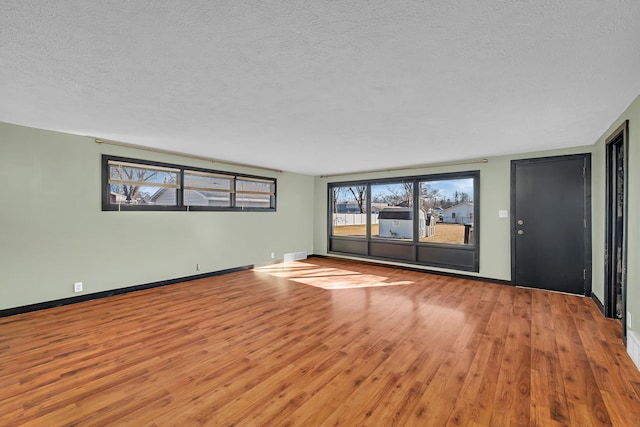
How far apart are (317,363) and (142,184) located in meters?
3.84

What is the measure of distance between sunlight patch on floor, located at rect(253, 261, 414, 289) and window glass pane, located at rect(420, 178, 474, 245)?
1.39 meters

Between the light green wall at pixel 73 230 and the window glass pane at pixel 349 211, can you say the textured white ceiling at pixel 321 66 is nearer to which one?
the light green wall at pixel 73 230

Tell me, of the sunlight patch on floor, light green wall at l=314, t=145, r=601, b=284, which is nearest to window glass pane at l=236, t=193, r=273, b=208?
the sunlight patch on floor

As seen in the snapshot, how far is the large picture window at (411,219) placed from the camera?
5.32 meters

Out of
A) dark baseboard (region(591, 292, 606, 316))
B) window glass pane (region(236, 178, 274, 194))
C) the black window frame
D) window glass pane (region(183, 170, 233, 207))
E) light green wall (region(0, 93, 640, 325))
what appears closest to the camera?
light green wall (region(0, 93, 640, 325))

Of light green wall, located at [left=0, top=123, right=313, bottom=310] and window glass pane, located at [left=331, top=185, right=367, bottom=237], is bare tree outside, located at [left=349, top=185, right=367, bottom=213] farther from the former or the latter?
light green wall, located at [left=0, top=123, right=313, bottom=310]

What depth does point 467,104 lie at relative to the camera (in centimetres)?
259

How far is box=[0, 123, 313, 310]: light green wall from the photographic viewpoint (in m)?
3.26

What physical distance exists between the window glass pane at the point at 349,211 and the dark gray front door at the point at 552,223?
316cm

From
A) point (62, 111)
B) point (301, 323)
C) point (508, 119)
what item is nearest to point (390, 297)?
point (301, 323)

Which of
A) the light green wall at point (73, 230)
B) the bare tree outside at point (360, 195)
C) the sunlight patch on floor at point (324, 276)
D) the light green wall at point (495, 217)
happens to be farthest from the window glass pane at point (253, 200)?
the light green wall at point (495, 217)

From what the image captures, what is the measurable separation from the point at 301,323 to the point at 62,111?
132 inches

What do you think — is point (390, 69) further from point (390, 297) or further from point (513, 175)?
point (513, 175)

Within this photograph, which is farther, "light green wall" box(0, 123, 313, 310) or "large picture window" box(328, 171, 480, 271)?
"large picture window" box(328, 171, 480, 271)
